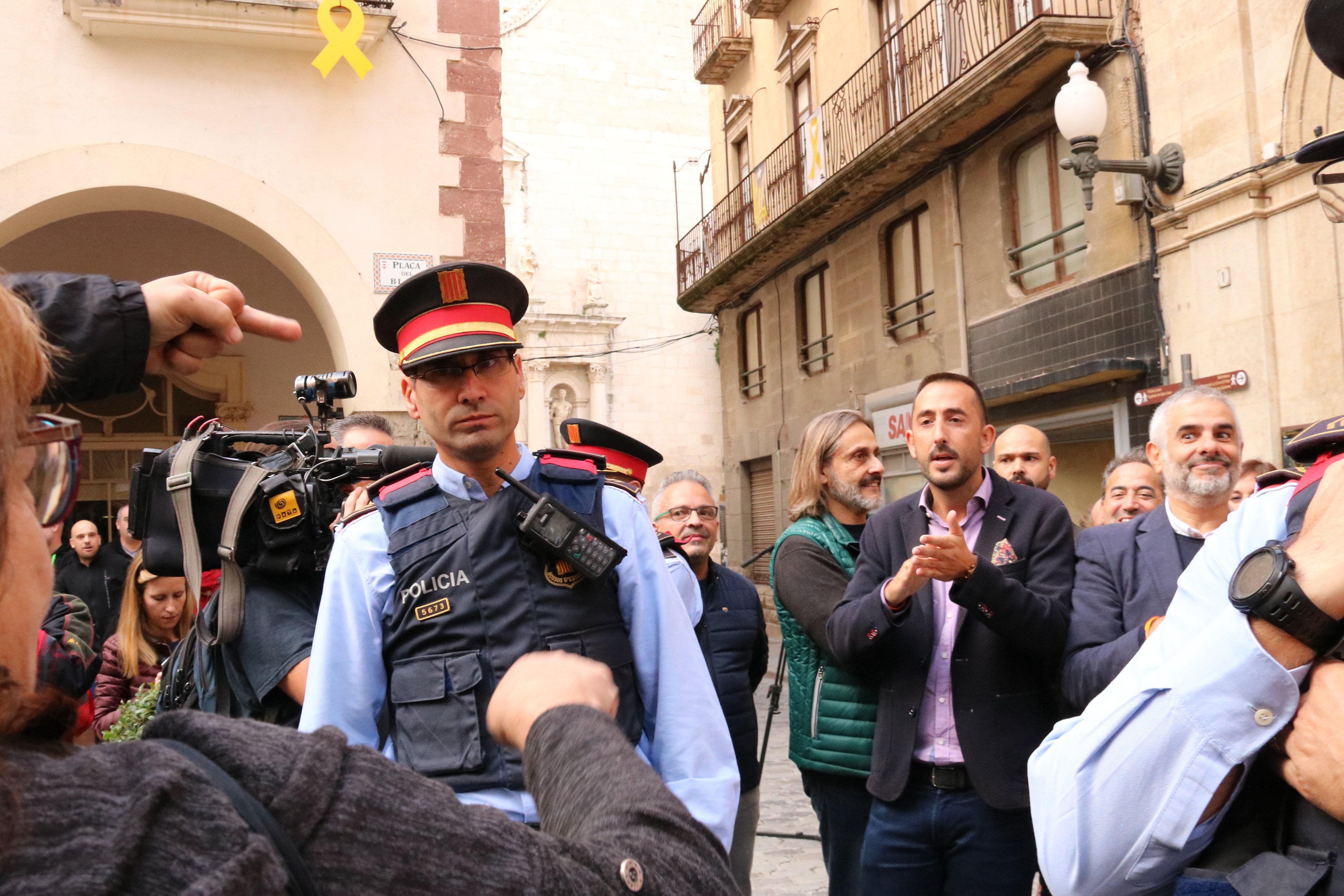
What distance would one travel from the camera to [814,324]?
18.4 meters

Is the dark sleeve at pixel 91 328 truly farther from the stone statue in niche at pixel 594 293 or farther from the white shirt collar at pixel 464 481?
the stone statue in niche at pixel 594 293

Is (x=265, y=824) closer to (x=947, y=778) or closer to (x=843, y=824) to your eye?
(x=947, y=778)

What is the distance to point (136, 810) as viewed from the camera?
0.77 metres

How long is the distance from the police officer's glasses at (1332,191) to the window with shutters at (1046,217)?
9981 millimetres

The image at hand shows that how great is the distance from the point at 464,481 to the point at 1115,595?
6.35 ft

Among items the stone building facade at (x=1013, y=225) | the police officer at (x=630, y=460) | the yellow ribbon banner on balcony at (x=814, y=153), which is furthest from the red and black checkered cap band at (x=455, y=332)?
the yellow ribbon banner on balcony at (x=814, y=153)

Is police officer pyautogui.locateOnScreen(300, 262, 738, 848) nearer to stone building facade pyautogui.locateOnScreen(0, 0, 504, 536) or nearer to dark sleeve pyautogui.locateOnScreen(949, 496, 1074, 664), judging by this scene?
dark sleeve pyautogui.locateOnScreen(949, 496, 1074, 664)

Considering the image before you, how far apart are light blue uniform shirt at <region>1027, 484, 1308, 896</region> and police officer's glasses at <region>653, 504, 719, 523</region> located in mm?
3084

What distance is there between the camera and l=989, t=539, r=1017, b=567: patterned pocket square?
3.33 m

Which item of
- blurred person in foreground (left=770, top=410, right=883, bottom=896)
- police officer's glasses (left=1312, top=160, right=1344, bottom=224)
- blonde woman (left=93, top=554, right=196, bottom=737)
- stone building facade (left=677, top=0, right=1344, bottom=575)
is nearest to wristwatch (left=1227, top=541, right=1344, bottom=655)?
police officer's glasses (left=1312, top=160, right=1344, bottom=224)

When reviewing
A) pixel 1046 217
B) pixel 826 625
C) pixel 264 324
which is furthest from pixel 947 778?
pixel 1046 217

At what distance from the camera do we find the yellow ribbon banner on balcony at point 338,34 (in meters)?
6.87

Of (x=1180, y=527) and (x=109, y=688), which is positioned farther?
(x=109, y=688)

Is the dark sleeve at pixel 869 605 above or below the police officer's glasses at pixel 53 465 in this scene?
below
